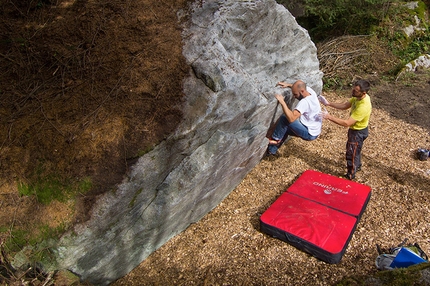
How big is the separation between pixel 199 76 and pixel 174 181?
1.26m

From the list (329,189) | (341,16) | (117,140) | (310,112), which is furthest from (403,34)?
(117,140)

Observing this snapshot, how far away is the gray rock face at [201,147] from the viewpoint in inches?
133

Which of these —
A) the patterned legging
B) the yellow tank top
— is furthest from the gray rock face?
the patterned legging

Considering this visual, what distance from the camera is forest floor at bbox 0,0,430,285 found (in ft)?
10.7

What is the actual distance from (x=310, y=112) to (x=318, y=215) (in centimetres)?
156

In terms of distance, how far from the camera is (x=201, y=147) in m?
3.94

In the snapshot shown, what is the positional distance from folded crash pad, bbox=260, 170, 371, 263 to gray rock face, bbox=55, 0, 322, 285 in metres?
0.80

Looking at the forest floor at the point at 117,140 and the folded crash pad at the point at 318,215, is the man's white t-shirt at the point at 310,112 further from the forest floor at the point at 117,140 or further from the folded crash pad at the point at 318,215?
the forest floor at the point at 117,140

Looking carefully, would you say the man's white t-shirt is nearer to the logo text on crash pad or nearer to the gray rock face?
the gray rock face

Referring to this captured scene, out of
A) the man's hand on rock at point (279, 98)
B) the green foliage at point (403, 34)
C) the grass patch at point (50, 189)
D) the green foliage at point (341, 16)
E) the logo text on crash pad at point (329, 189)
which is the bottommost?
the green foliage at point (403, 34)

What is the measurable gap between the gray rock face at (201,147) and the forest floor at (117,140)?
0.16m

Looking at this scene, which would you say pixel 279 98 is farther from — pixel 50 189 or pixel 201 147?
pixel 50 189

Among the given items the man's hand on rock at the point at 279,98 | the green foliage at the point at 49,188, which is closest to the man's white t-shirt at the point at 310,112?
the man's hand on rock at the point at 279,98

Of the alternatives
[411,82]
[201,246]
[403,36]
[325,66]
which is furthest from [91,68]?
[403,36]
